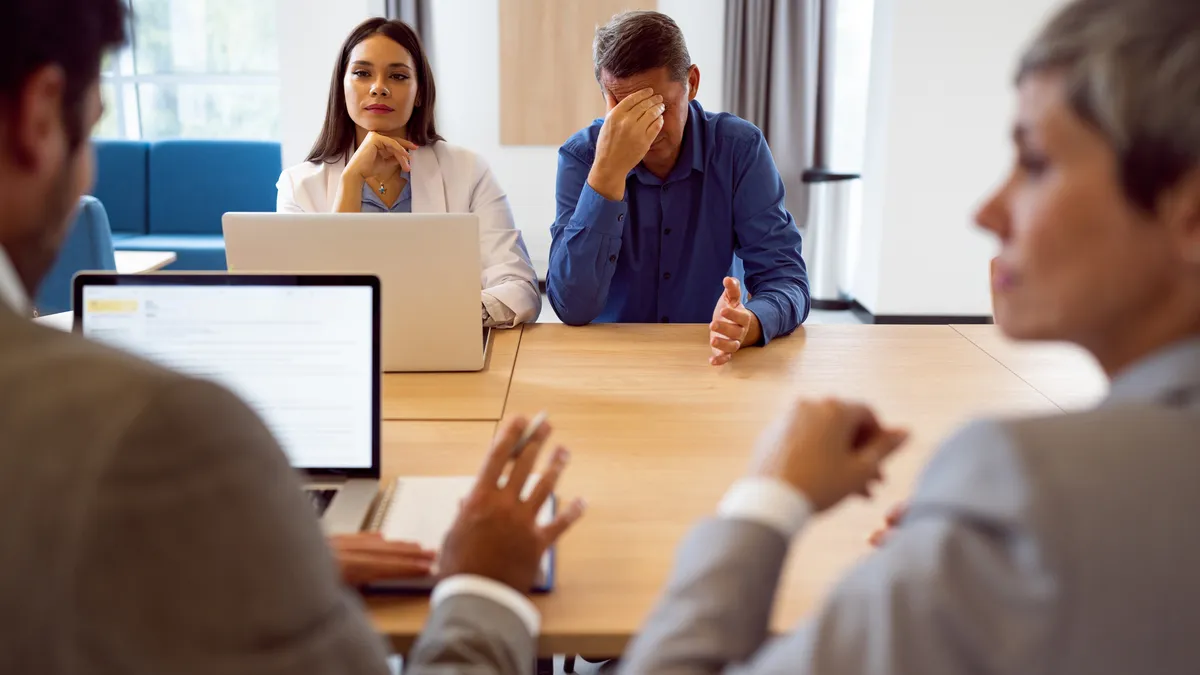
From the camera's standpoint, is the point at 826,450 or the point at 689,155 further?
the point at 689,155

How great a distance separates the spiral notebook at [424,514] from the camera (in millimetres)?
927

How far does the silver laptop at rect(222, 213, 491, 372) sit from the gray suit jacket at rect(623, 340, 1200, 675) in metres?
1.11

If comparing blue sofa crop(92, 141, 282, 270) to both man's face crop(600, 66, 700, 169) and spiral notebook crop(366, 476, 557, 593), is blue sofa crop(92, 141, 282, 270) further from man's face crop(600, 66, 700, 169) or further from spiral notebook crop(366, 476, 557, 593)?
spiral notebook crop(366, 476, 557, 593)

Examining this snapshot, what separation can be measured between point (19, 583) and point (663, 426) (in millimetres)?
994

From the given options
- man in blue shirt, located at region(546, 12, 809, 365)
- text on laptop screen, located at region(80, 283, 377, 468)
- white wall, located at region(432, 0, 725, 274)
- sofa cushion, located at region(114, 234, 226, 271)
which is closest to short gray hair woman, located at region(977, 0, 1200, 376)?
text on laptop screen, located at region(80, 283, 377, 468)

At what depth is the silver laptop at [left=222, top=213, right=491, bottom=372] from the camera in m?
1.53

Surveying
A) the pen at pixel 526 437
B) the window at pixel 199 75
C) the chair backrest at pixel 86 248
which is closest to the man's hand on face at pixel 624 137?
the pen at pixel 526 437

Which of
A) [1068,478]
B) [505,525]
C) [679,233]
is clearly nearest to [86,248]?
[679,233]

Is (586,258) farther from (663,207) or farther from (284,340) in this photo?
(284,340)

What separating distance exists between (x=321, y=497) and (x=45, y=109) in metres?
0.67

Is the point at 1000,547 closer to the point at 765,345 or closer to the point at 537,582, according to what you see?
the point at 537,582

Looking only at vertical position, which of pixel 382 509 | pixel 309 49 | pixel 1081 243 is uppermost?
pixel 309 49

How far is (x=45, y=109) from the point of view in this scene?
510 mm

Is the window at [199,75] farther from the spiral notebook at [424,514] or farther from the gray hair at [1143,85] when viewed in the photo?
the gray hair at [1143,85]
